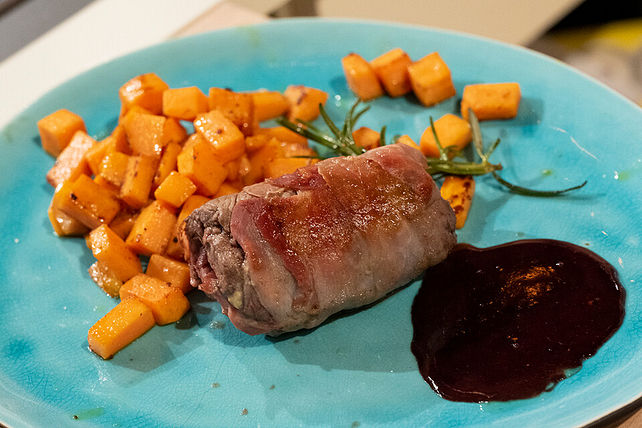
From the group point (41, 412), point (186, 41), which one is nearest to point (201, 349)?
point (41, 412)

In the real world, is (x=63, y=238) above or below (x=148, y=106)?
below

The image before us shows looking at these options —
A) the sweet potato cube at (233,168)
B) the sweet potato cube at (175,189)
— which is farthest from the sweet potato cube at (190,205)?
the sweet potato cube at (233,168)

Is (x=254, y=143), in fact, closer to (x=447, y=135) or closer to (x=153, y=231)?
(x=153, y=231)

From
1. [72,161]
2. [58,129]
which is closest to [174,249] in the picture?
[72,161]

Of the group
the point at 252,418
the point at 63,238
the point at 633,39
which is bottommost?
the point at 633,39

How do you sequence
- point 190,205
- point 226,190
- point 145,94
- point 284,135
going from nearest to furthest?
point 190,205
point 226,190
point 145,94
point 284,135

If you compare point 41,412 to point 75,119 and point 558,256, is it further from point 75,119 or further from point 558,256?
point 558,256

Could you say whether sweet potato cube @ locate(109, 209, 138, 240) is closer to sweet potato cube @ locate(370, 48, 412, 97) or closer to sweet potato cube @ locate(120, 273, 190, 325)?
sweet potato cube @ locate(120, 273, 190, 325)
